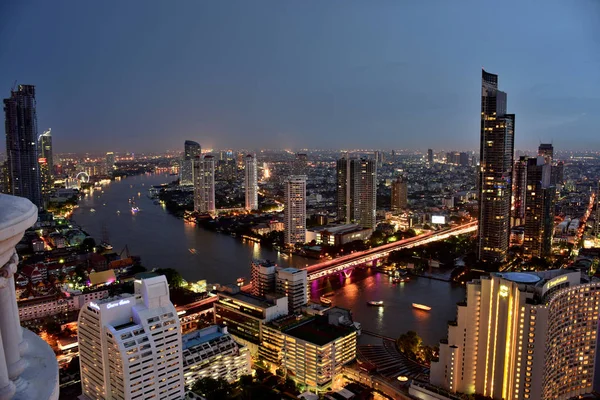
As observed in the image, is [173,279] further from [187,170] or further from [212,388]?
[187,170]

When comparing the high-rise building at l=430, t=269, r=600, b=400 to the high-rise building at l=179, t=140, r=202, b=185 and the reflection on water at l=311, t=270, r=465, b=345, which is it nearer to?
the reflection on water at l=311, t=270, r=465, b=345

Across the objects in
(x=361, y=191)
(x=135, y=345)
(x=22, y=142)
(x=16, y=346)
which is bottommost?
(x=135, y=345)

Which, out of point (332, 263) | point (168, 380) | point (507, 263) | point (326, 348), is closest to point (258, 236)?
point (332, 263)

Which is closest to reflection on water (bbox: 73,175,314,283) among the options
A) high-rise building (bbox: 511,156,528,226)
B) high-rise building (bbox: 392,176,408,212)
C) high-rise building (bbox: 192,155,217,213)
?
high-rise building (bbox: 192,155,217,213)

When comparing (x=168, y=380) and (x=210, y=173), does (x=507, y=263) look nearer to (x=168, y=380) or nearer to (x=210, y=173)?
(x=168, y=380)

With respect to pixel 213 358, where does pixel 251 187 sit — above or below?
above

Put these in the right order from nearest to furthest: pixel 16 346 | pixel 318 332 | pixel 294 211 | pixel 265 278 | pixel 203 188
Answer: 1. pixel 16 346
2. pixel 318 332
3. pixel 265 278
4. pixel 294 211
5. pixel 203 188

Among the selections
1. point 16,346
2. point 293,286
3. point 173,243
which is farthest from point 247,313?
point 173,243
